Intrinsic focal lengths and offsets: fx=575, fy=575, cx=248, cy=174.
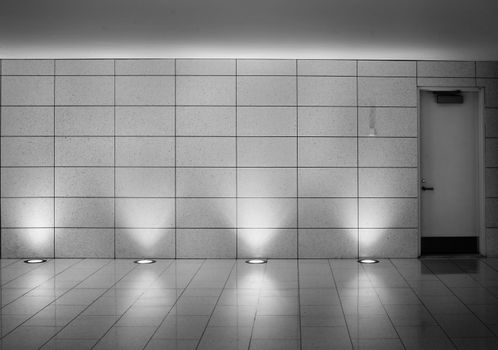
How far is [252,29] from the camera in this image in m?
6.36

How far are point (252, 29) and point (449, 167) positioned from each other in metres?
3.77

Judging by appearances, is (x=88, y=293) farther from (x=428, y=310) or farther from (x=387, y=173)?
(x=387, y=173)

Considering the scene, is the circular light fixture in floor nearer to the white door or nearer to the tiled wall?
the tiled wall

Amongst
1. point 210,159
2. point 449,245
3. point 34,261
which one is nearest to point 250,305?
point 210,159

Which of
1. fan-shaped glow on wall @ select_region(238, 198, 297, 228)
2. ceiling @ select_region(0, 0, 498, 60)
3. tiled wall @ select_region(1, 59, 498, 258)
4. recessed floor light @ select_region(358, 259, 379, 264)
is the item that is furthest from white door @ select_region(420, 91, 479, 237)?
fan-shaped glow on wall @ select_region(238, 198, 297, 228)

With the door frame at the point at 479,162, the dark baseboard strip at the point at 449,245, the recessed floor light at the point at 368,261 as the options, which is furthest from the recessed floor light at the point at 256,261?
the dark baseboard strip at the point at 449,245

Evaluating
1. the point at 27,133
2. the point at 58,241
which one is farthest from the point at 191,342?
the point at 27,133

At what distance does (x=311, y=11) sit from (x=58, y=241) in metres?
4.83

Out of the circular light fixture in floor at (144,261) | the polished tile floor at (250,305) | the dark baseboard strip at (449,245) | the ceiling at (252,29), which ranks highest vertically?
the ceiling at (252,29)

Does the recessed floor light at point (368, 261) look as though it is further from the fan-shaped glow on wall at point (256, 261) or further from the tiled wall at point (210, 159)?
the fan-shaped glow on wall at point (256, 261)

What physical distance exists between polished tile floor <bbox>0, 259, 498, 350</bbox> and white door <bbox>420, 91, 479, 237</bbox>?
702mm

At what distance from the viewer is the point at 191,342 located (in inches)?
165

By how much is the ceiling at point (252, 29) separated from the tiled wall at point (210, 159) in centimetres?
38

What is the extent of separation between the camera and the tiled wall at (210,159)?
8.02m
